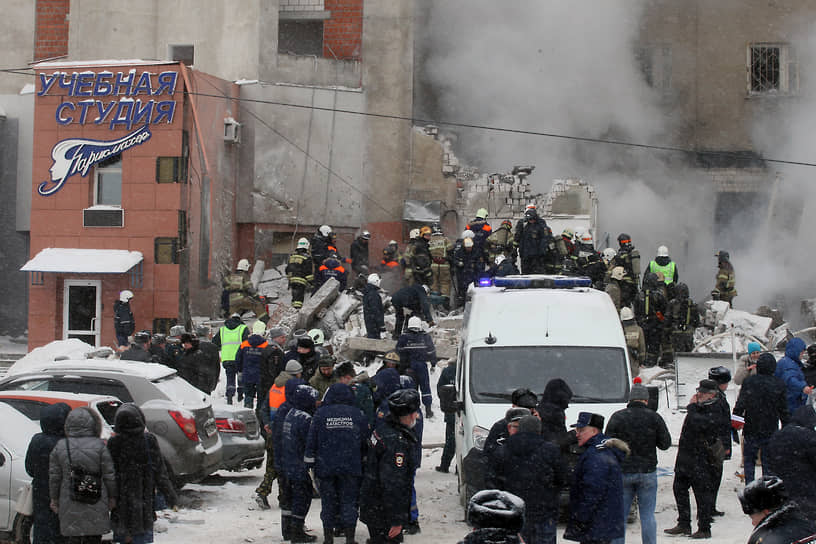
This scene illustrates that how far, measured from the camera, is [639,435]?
8039 millimetres

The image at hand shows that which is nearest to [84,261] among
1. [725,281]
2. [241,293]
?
[241,293]

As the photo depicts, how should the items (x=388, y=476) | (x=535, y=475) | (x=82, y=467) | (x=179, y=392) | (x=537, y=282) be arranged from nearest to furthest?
(x=82, y=467), (x=535, y=475), (x=388, y=476), (x=179, y=392), (x=537, y=282)

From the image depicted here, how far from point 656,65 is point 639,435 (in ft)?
71.6

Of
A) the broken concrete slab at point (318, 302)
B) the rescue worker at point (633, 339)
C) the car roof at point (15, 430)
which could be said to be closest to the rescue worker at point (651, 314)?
the rescue worker at point (633, 339)

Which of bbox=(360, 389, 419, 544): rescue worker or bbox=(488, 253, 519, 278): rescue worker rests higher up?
bbox=(488, 253, 519, 278): rescue worker

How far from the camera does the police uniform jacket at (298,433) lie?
8.41 meters

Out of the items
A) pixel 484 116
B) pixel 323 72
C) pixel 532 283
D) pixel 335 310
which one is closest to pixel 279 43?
pixel 323 72

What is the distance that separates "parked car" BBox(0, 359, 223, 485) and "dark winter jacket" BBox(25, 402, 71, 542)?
9.73ft

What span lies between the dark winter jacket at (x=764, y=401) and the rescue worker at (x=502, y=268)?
831 cm

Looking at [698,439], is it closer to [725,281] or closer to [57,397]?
[57,397]

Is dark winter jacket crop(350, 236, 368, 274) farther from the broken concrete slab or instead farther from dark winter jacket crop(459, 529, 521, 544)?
dark winter jacket crop(459, 529, 521, 544)

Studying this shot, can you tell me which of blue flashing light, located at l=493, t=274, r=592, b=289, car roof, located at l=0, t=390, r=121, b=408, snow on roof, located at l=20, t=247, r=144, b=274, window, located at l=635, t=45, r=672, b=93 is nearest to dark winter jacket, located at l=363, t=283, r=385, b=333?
snow on roof, located at l=20, t=247, r=144, b=274

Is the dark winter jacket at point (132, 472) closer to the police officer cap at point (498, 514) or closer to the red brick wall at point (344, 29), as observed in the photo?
the police officer cap at point (498, 514)

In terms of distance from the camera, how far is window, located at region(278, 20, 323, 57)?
2724 cm
